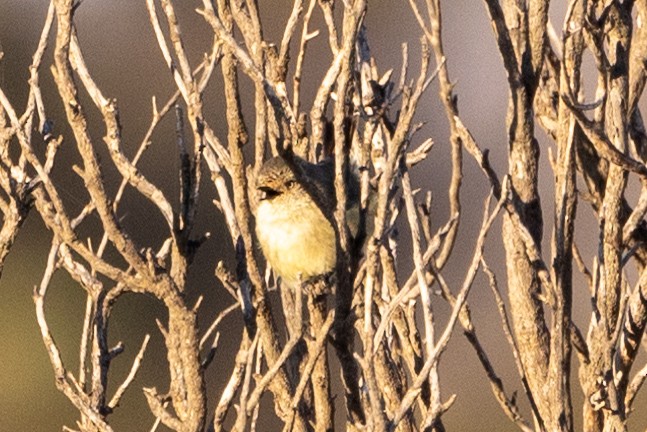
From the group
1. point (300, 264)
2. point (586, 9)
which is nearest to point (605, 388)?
point (586, 9)

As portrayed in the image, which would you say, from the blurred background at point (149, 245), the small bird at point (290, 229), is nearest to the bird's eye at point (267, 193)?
A: the small bird at point (290, 229)

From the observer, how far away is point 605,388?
3051mm

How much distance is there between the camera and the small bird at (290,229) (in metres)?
4.00

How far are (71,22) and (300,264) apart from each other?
145 cm

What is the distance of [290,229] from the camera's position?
161 inches

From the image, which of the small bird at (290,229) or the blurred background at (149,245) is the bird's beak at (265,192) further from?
the blurred background at (149,245)

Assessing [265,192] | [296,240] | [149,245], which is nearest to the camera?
[296,240]

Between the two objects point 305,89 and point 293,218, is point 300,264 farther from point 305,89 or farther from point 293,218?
point 305,89

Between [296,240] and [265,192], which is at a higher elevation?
[265,192]

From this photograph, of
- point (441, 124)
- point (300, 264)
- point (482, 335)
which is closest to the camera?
point (300, 264)

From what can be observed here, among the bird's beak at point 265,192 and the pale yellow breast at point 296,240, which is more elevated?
the bird's beak at point 265,192

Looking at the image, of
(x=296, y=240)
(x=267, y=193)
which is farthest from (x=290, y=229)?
(x=267, y=193)

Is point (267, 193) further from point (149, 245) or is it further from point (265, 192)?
point (149, 245)

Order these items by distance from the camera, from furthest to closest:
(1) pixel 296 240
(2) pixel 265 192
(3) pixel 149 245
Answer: (3) pixel 149 245 → (2) pixel 265 192 → (1) pixel 296 240
